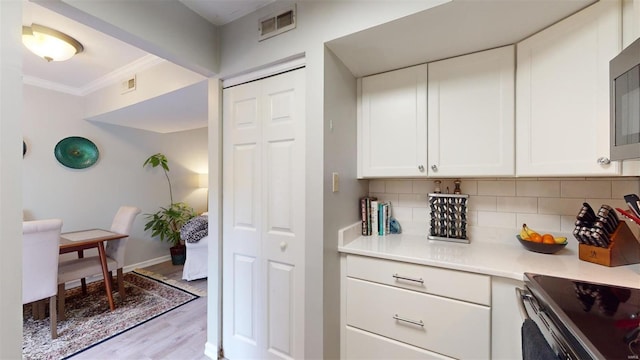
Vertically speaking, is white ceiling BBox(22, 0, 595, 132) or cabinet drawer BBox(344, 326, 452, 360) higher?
white ceiling BBox(22, 0, 595, 132)

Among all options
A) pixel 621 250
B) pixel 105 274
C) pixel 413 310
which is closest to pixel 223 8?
pixel 413 310

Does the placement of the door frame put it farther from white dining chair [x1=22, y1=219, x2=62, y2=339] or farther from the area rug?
white dining chair [x1=22, y1=219, x2=62, y2=339]

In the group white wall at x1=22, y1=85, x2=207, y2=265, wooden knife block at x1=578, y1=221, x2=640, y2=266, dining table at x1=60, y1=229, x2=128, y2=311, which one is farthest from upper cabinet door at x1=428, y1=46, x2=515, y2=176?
white wall at x1=22, y1=85, x2=207, y2=265

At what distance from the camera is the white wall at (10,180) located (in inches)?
26.2

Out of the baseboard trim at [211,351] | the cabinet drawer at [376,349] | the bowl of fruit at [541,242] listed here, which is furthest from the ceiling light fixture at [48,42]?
the bowl of fruit at [541,242]

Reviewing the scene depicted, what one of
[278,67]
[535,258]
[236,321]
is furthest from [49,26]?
[535,258]

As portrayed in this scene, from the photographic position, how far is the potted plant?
3.88 meters

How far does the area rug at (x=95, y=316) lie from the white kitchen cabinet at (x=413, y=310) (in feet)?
6.77

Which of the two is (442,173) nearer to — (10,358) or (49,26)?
(10,358)

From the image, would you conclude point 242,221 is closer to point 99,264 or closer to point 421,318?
point 421,318

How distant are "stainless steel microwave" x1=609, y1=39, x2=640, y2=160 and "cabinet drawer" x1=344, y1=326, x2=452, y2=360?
1.17m

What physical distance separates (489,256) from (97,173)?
4.53m

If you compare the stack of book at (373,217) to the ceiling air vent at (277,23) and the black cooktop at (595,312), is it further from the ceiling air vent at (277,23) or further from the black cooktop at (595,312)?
the ceiling air vent at (277,23)

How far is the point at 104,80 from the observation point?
291 cm
